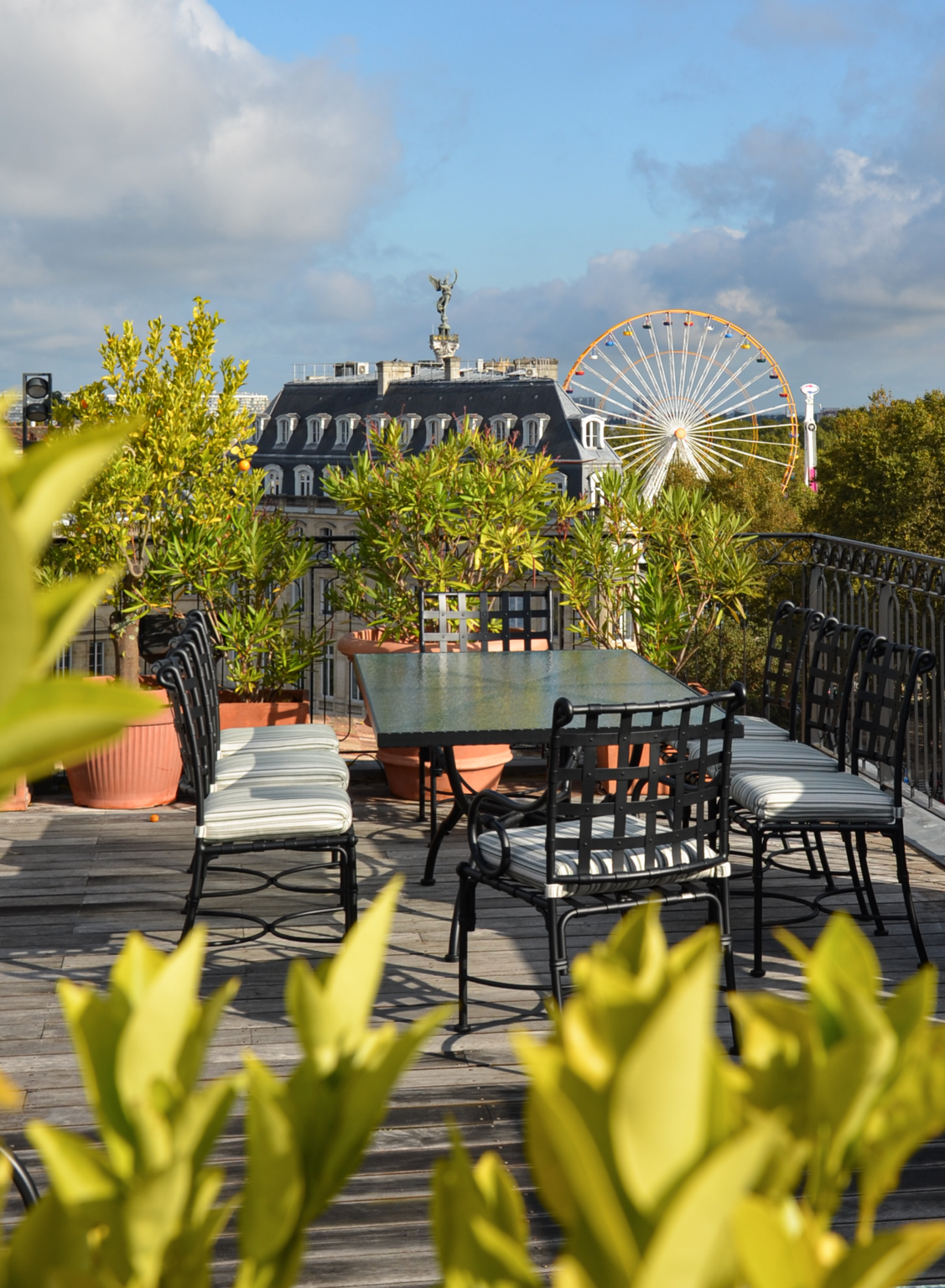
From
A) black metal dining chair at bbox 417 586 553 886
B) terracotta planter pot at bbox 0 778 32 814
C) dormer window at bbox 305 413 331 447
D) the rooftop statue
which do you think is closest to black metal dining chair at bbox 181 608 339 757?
black metal dining chair at bbox 417 586 553 886

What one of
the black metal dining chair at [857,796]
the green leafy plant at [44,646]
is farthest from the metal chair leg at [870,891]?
the green leafy plant at [44,646]

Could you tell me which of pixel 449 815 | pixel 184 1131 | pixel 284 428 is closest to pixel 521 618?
pixel 449 815

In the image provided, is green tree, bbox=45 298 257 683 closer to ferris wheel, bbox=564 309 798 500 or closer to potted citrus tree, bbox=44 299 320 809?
potted citrus tree, bbox=44 299 320 809

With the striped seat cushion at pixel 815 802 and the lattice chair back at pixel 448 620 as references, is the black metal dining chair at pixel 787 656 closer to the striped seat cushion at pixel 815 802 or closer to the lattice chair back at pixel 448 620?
the striped seat cushion at pixel 815 802

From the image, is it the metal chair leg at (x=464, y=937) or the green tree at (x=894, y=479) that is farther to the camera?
the green tree at (x=894, y=479)

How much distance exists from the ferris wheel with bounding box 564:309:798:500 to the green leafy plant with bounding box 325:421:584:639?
74.3 ft

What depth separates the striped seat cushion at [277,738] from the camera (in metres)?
3.88

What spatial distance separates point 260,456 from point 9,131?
37.8 m

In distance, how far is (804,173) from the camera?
47156 millimetres

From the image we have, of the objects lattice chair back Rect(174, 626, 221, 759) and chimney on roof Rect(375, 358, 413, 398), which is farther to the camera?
chimney on roof Rect(375, 358, 413, 398)

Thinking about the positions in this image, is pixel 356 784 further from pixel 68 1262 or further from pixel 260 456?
pixel 260 456

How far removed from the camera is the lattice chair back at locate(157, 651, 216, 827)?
293 cm

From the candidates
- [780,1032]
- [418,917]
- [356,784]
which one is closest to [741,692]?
[418,917]

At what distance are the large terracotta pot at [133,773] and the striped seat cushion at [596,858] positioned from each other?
2.18 m
